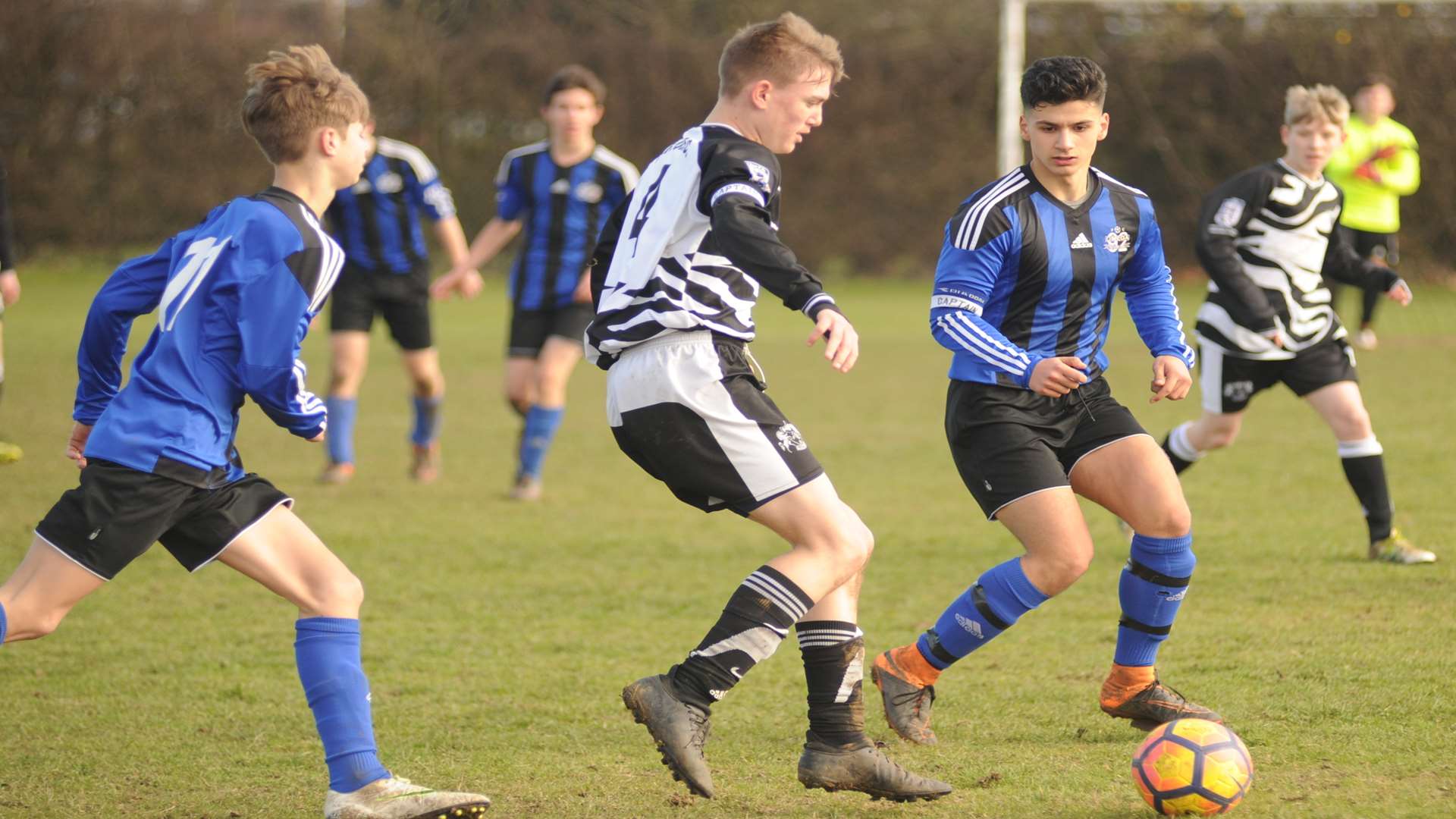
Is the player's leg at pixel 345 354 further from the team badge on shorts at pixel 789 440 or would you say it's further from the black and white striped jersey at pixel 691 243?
the team badge on shorts at pixel 789 440

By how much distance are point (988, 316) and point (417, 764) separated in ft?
6.36

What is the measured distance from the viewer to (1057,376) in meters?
3.74

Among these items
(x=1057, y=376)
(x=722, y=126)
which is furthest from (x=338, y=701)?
(x=1057, y=376)

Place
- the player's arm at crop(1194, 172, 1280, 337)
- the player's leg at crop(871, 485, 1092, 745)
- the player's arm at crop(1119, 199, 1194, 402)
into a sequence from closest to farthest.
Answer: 1. the player's leg at crop(871, 485, 1092, 745)
2. the player's arm at crop(1119, 199, 1194, 402)
3. the player's arm at crop(1194, 172, 1280, 337)

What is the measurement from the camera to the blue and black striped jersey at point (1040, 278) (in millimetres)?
4016

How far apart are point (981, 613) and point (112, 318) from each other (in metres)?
2.30

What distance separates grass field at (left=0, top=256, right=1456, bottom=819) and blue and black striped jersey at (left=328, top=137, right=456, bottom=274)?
1.26 m

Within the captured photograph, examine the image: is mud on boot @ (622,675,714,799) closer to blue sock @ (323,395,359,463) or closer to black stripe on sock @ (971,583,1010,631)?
black stripe on sock @ (971,583,1010,631)

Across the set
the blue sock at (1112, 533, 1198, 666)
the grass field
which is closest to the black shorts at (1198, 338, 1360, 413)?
the grass field

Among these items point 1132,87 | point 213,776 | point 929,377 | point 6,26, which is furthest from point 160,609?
point 6,26

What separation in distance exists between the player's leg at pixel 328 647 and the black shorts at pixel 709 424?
741 millimetres

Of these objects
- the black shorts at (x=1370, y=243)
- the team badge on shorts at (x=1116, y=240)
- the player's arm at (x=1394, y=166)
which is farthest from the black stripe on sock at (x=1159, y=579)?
the player's arm at (x=1394, y=166)

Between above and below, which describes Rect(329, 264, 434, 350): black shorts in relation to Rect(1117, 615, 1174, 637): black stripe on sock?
below

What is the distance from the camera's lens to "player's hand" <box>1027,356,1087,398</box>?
3721 millimetres
